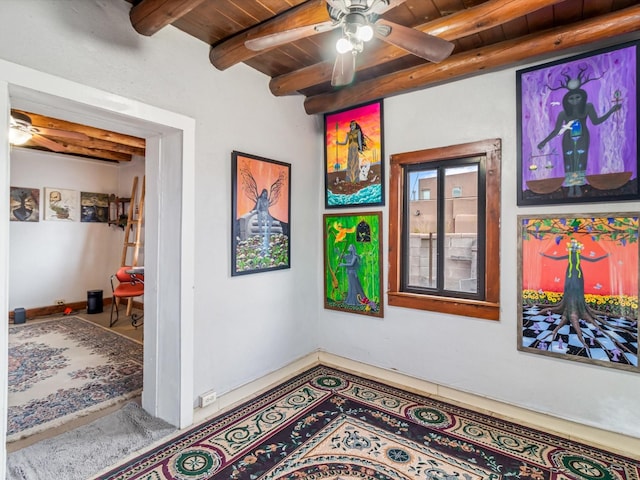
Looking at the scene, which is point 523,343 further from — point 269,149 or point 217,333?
point 269,149

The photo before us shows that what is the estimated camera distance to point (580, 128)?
2258mm

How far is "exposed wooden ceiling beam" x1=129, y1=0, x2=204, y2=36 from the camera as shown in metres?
1.81

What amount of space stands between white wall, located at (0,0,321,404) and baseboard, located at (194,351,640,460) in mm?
101

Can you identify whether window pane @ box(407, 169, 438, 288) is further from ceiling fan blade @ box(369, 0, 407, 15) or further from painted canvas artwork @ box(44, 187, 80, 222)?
painted canvas artwork @ box(44, 187, 80, 222)

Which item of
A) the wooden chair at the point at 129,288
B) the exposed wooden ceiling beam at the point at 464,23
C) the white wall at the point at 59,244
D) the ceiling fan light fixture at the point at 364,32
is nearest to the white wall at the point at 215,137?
the exposed wooden ceiling beam at the point at 464,23

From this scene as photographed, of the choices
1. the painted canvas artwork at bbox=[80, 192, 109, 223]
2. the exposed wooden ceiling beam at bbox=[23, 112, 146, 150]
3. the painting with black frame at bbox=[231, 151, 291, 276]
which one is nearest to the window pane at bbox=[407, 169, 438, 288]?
the painting with black frame at bbox=[231, 151, 291, 276]

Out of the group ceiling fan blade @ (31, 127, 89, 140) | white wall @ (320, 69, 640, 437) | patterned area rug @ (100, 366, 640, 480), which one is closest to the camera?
patterned area rug @ (100, 366, 640, 480)

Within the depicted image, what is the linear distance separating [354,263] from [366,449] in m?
1.64

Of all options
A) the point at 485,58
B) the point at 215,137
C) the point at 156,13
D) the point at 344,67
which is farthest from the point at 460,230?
the point at 156,13

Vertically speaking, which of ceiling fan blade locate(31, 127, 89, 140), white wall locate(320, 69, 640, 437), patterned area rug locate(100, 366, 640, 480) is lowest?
patterned area rug locate(100, 366, 640, 480)

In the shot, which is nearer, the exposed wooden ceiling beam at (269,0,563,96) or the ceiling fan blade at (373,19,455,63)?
the ceiling fan blade at (373,19,455,63)

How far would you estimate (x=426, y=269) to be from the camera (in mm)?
3096

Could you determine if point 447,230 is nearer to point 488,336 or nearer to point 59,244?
point 488,336

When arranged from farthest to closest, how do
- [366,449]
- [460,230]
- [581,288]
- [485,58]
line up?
1. [460,230]
2. [485,58]
3. [581,288]
4. [366,449]
